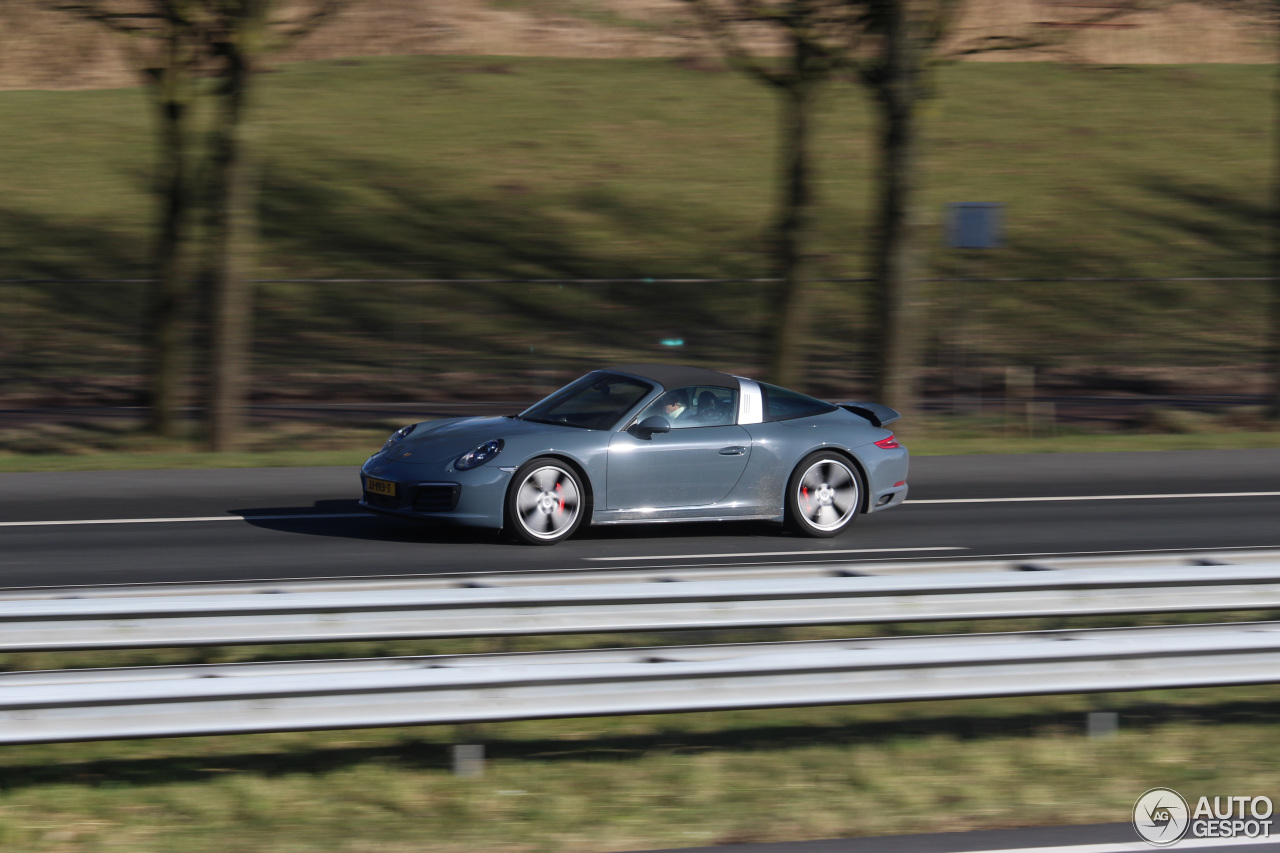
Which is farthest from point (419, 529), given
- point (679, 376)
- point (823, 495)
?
point (823, 495)

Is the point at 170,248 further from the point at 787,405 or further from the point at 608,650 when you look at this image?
the point at 608,650

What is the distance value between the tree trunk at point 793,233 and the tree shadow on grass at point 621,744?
483 inches

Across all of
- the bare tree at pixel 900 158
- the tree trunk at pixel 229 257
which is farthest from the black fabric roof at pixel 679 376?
the bare tree at pixel 900 158

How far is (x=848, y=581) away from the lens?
19.8 ft

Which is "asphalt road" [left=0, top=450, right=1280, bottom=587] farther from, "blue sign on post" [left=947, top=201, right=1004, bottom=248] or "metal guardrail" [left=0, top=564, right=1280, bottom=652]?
"blue sign on post" [left=947, top=201, right=1004, bottom=248]

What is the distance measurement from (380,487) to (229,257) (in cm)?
659

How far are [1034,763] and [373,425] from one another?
537 inches

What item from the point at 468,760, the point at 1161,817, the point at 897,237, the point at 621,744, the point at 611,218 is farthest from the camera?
the point at 611,218

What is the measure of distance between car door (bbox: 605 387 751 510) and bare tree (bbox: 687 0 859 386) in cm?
809

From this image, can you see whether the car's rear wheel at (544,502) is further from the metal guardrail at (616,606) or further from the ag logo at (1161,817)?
the ag logo at (1161,817)

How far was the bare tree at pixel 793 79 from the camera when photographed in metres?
17.7

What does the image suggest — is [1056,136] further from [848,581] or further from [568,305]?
[848,581]

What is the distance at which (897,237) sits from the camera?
17.3m

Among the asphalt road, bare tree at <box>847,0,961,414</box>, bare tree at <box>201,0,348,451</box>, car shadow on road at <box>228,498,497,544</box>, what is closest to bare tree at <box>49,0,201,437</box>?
bare tree at <box>201,0,348,451</box>
